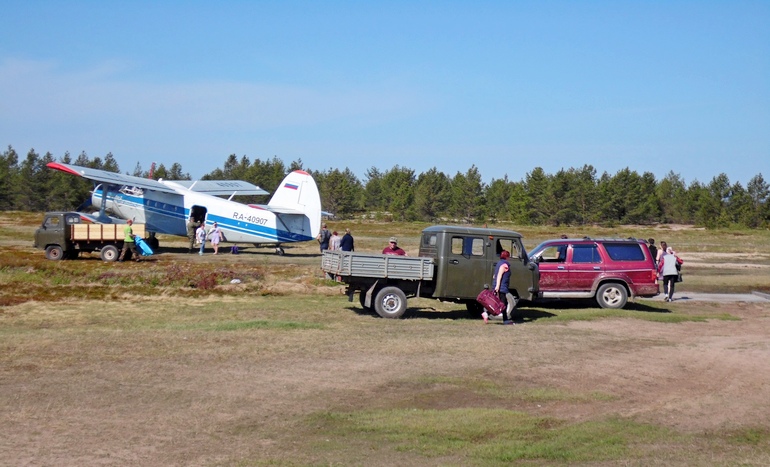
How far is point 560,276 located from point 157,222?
22.0 m

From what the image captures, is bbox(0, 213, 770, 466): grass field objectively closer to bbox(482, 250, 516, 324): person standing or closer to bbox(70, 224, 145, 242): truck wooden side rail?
bbox(482, 250, 516, 324): person standing

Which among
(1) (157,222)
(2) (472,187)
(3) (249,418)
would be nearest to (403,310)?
(3) (249,418)

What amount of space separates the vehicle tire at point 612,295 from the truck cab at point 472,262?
11.3 feet

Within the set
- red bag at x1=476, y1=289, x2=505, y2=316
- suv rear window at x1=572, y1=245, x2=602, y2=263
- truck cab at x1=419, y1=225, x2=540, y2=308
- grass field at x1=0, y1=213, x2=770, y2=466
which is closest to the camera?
grass field at x1=0, y1=213, x2=770, y2=466

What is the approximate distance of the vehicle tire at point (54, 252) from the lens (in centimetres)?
3106

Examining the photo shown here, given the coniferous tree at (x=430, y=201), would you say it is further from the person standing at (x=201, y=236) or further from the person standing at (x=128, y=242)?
the person standing at (x=128, y=242)

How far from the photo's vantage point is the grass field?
862 centimetres

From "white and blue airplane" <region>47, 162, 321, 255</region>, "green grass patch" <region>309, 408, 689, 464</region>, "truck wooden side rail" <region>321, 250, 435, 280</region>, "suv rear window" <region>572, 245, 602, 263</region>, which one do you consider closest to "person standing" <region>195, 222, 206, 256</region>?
"white and blue airplane" <region>47, 162, 321, 255</region>

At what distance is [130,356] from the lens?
44.2 ft

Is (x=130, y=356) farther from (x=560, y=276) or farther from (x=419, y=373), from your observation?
(x=560, y=276)

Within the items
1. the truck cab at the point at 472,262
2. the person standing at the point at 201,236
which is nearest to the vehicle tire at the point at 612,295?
the truck cab at the point at 472,262

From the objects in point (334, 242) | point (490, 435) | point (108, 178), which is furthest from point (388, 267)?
point (108, 178)

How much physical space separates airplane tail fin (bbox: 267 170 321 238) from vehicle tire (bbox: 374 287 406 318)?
19.2 metres

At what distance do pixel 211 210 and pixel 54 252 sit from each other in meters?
7.99
